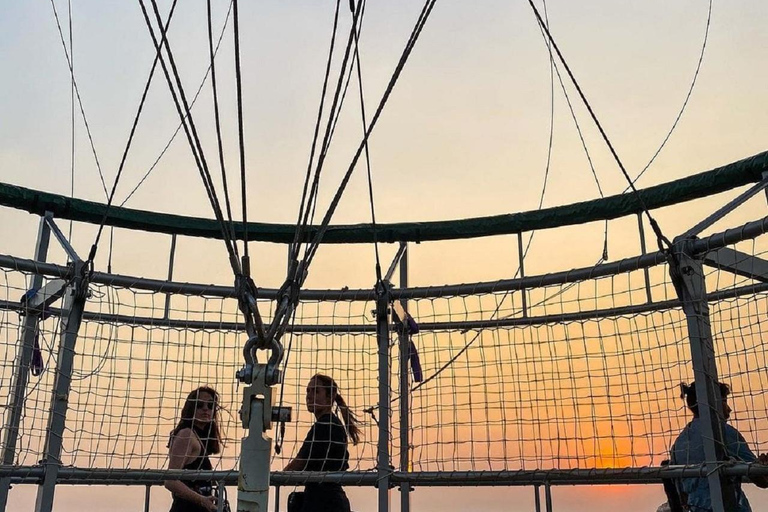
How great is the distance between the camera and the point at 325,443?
415 centimetres

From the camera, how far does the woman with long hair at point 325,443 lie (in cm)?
404

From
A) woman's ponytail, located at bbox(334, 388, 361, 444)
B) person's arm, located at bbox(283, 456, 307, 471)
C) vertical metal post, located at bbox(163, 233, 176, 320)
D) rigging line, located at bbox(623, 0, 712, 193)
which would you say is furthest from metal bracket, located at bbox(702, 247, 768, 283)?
vertical metal post, located at bbox(163, 233, 176, 320)

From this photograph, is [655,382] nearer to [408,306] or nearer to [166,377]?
[408,306]

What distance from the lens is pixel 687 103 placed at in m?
5.61

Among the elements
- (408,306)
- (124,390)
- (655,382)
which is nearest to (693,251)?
(655,382)

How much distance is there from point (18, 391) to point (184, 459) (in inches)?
35.8

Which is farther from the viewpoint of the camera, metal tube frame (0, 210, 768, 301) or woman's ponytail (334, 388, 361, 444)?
woman's ponytail (334, 388, 361, 444)

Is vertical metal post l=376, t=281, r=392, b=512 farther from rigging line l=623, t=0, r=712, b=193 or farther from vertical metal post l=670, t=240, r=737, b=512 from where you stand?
rigging line l=623, t=0, r=712, b=193

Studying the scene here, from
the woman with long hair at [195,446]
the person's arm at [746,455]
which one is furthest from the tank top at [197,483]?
the person's arm at [746,455]

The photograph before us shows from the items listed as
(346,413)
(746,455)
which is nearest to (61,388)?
(346,413)

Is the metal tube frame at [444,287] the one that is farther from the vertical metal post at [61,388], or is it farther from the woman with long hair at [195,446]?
the woman with long hair at [195,446]

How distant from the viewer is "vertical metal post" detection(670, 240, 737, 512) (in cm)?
326

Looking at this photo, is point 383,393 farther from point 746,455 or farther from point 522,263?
point 746,455

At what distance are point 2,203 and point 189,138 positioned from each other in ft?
7.90
